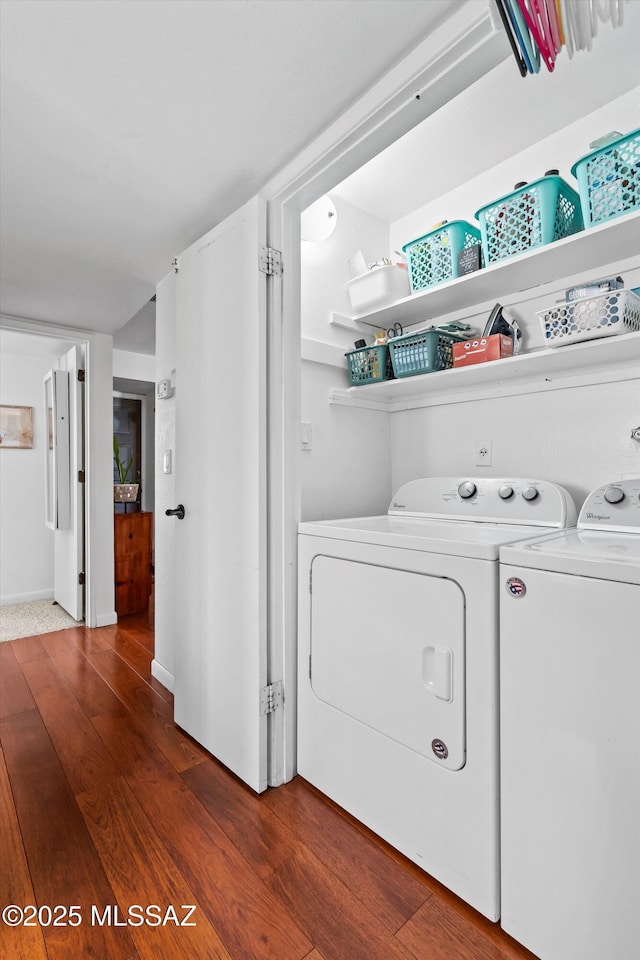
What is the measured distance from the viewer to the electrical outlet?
76.8 inches

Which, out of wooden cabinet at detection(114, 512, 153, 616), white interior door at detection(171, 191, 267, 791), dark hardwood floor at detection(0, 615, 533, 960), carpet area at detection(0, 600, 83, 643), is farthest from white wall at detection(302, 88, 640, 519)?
carpet area at detection(0, 600, 83, 643)

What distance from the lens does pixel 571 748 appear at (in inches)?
40.1

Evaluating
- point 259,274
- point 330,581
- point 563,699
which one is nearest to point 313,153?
point 259,274

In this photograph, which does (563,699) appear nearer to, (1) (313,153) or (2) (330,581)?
(2) (330,581)

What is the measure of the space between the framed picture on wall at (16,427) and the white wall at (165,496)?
7.72ft

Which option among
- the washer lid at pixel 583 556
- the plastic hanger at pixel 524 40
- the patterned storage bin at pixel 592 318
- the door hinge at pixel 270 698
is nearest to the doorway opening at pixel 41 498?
the door hinge at pixel 270 698

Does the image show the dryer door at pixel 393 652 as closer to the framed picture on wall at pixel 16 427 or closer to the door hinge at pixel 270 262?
the door hinge at pixel 270 262

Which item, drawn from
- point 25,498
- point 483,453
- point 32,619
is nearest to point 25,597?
point 32,619

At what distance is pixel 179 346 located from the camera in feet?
6.92

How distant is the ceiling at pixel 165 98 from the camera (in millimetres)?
1157

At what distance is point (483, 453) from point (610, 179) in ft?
3.17

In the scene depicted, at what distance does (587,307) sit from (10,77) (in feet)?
5.73

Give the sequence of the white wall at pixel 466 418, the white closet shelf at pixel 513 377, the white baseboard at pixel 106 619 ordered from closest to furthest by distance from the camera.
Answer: the white closet shelf at pixel 513 377, the white wall at pixel 466 418, the white baseboard at pixel 106 619

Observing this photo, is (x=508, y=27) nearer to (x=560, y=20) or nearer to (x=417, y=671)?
(x=560, y=20)
